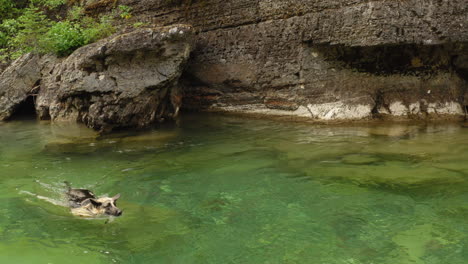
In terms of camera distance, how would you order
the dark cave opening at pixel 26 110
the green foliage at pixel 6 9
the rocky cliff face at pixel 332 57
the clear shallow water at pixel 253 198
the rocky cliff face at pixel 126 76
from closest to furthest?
the clear shallow water at pixel 253 198 < the rocky cliff face at pixel 332 57 < the rocky cliff face at pixel 126 76 < the dark cave opening at pixel 26 110 < the green foliage at pixel 6 9

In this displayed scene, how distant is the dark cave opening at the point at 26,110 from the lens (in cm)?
1332

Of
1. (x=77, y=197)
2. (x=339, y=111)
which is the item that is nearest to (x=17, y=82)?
(x=77, y=197)

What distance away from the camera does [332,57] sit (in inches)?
396

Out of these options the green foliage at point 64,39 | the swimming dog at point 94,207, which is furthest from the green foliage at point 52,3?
the swimming dog at point 94,207

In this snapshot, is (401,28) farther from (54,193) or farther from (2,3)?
(2,3)

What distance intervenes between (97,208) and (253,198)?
5.96 feet

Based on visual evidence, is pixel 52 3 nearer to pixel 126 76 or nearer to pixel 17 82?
pixel 17 82

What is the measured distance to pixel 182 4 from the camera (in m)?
12.4

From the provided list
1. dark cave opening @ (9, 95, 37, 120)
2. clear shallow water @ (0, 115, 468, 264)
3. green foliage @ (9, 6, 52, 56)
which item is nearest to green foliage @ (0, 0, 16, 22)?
green foliage @ (9, 6, 52, 56)

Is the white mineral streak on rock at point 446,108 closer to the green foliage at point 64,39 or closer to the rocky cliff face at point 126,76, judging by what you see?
the rocky cliff face at point 126,76

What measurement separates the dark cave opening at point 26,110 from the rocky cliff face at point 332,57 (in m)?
5.67

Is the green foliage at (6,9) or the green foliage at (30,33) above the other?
the green foliage at (6,9)

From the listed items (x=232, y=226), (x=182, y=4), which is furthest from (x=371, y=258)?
(x=182, y=4)

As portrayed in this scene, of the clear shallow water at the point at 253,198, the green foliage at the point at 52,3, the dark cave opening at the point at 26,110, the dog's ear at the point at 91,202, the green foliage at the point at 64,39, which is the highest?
the green foliage at the point at 52,3
